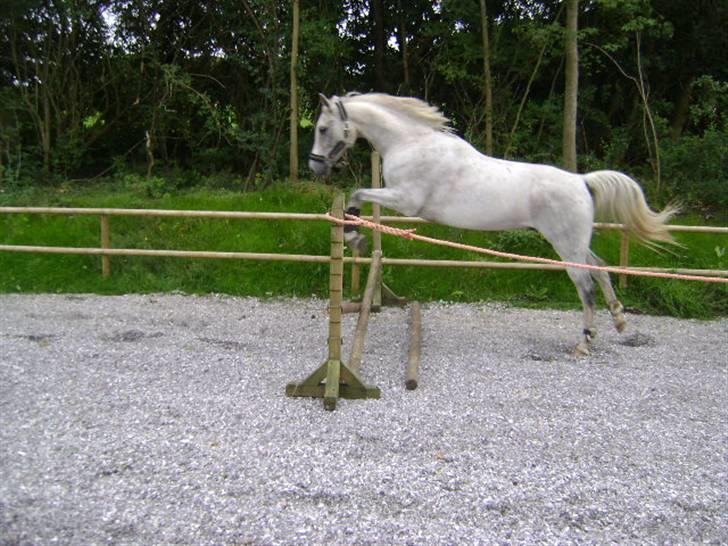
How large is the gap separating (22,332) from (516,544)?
4.50m

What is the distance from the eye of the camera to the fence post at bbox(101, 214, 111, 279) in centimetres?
689

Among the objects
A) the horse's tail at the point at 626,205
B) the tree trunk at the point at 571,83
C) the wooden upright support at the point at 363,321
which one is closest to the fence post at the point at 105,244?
the wooden upright support at the point at 363,321

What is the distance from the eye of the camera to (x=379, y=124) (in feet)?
15.1

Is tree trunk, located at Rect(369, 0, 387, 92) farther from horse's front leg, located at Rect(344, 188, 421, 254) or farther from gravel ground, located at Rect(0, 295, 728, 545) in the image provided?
horse's front leg, located at Rect(344, 188, 421, 254)

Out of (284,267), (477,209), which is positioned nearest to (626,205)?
(477,209)

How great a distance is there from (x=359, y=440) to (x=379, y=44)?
30.1ft

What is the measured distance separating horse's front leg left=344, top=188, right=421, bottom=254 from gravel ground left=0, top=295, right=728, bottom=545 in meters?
0.93

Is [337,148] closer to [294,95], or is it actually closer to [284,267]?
[284,267]

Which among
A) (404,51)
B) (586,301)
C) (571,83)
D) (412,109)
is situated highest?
(404,51)

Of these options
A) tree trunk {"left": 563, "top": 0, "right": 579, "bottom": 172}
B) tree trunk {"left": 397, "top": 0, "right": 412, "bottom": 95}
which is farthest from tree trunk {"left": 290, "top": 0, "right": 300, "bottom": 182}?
tree trunk {"left": 563, "top": 0, "right": 579, "bottom": 172}

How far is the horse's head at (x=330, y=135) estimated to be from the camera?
14.8 feet

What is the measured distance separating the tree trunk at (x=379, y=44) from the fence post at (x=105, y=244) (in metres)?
6.01

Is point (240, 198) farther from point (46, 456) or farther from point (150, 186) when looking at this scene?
point (46, 456)

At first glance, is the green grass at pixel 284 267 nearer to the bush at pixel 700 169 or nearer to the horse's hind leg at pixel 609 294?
the bush at pixel 700 169
